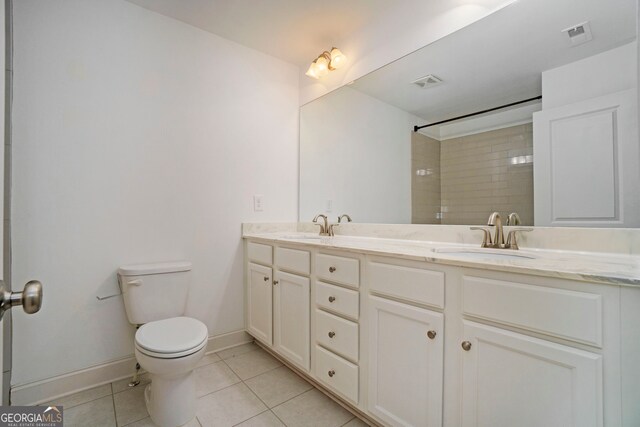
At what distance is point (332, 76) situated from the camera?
2.30 m

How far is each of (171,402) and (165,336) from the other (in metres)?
0.31

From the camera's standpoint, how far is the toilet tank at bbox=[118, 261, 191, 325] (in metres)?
1.70

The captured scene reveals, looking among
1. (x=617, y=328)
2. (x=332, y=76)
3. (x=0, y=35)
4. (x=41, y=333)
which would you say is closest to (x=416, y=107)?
(x=332, y=76)

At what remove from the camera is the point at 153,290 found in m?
1.74

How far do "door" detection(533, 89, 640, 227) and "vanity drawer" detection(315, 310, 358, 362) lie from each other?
1005mm

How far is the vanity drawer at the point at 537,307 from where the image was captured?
0.79m

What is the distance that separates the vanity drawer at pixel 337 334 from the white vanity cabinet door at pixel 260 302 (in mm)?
516

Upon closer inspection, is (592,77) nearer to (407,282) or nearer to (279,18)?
(407,282)

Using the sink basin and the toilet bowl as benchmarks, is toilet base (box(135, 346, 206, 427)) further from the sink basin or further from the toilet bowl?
the sink basin

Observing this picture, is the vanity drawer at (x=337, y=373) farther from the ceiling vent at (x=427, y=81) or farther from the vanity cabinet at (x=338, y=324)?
the ceiling vent at (x=427, y=81)

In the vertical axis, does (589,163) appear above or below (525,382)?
above

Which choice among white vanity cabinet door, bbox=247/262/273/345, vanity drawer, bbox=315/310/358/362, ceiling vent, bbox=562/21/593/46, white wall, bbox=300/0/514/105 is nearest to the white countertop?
vanity drawer, bbox=315/310/358/362

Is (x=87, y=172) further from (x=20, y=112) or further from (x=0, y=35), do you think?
(x=0, y=35)

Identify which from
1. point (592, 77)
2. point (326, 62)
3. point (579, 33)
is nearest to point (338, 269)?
point (592, 77)
